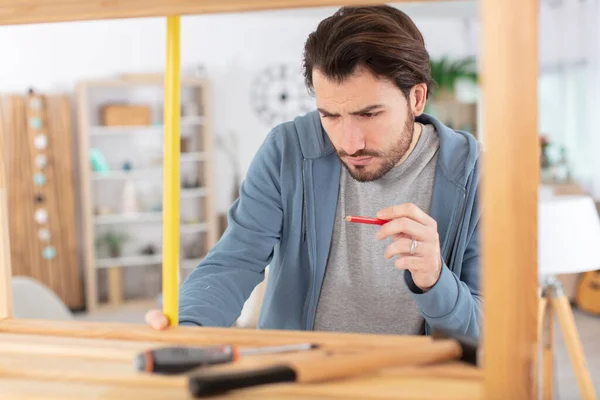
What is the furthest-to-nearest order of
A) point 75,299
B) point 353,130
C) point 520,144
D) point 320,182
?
point 75,299
point 320,182
point 353,130
point 520,144

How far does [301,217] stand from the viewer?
1.50m

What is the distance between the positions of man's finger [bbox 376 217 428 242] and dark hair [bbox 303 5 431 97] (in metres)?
0.44

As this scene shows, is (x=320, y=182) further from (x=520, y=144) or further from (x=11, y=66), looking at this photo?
(x=11, y=66)

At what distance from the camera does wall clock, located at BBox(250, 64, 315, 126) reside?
23.4 feet

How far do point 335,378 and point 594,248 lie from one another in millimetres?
2366

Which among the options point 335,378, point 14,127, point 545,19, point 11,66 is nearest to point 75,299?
point 14,127

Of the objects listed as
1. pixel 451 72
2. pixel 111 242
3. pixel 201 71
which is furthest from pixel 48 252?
pixel 451 72

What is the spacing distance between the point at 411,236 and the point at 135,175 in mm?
5962

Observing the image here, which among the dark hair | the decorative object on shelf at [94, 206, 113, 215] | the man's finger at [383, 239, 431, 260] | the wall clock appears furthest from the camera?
the wall clock

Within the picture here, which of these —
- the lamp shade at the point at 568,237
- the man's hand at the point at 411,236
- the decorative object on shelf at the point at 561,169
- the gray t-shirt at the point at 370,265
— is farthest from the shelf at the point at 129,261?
the man's hand at the point at 411,236

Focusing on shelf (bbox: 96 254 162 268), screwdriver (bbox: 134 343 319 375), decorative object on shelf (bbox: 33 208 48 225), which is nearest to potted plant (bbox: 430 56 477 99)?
shelf (bbox: 96 254 162 268)

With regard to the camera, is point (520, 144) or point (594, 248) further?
point (594, 248)

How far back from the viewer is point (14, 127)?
6.12m

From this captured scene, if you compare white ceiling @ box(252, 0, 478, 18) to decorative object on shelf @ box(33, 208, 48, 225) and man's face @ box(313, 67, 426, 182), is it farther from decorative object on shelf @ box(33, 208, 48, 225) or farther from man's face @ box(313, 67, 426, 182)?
man's face @ box(313, 67, 426, 182)
